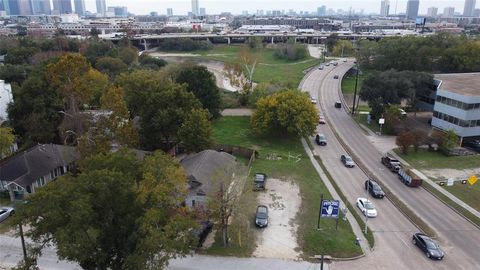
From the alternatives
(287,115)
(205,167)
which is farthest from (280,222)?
(287,115)

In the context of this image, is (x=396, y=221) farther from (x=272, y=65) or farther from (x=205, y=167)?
(x=272, y=65)

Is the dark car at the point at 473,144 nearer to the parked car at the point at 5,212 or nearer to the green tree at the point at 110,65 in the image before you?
the parked car at the point at 5,212

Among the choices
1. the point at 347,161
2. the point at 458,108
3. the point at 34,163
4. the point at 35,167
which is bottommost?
the point at 347,161

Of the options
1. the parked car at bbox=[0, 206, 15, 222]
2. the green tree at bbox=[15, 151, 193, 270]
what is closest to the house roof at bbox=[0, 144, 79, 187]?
the parked car at bbox=[0, 206, 15, 222]

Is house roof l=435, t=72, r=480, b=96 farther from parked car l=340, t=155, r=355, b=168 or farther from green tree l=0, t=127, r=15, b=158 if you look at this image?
green tree l=0, t=127, r=15, b=158

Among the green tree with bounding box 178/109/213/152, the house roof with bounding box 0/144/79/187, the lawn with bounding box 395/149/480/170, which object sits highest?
the green tree with bounding box 178/109/213/152
